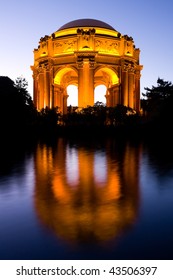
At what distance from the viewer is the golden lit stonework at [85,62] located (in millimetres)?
46062

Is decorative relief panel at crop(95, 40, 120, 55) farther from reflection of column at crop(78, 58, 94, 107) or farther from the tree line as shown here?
the tree line

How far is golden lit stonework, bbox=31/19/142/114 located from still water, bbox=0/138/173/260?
125 ft

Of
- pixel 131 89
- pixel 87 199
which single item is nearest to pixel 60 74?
pixel 131 89

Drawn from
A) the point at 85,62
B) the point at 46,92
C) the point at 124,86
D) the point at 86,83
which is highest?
the point at 85,62

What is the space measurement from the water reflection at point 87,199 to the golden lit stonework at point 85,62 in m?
37.2

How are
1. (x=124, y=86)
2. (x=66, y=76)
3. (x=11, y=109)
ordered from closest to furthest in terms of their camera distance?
(x=11, y=109), (x=124, y=86), (x=66, y=76)

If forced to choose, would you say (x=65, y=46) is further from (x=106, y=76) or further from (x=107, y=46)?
(x=106, y=76)

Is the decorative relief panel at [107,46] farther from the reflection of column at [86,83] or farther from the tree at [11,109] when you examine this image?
the tree at [11,109]

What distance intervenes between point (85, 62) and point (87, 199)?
41287mm

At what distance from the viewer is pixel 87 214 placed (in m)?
5.28

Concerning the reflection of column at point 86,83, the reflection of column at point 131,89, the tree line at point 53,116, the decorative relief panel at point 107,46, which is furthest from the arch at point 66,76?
the tree line at point 53,116

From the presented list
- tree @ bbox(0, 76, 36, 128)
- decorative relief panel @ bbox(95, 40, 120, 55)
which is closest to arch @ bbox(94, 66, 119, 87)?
decorative relief panel @ bbox(95, 40, 120, 55)

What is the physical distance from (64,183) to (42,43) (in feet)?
151

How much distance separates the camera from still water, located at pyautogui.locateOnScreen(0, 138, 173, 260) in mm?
3896
